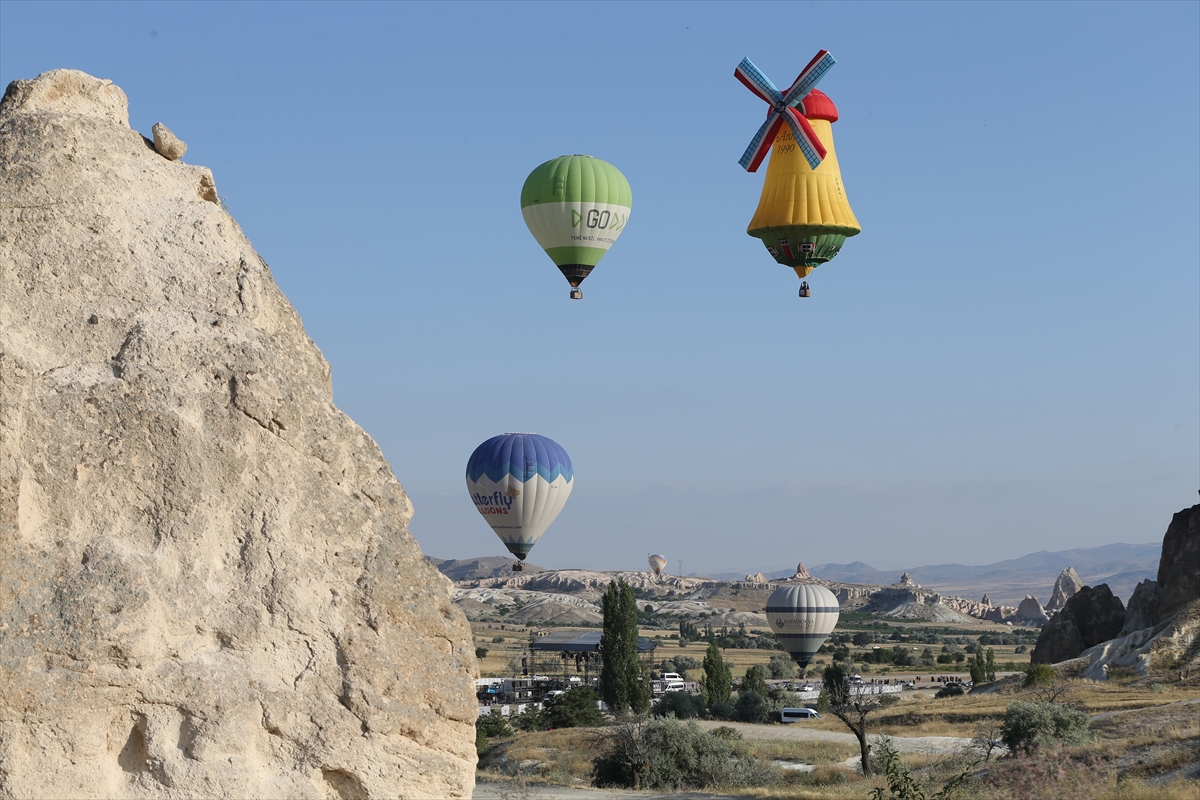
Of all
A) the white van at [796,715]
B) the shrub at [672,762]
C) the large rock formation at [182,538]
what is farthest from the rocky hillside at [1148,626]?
the large rock formation at [182,538]

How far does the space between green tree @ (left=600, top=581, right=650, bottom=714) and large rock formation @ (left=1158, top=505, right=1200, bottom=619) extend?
19.2 m

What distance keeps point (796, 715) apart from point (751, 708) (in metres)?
1.75

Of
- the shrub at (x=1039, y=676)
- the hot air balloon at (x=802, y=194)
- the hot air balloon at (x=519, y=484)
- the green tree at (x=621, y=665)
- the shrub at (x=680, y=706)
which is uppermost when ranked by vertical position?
the hot air balloon at (x=802, y=194)

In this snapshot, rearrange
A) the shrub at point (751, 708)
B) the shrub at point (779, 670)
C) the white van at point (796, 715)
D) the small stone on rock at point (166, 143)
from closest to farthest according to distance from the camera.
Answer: the small stone on rock at point (166, 143), the white van at point (796, 715), the shrub at point (751, 708), the shrub at point (779, 670)

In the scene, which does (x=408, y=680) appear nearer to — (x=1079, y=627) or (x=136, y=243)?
(x=136, y=243)

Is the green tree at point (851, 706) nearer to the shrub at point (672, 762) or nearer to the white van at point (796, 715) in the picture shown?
the white van at point (796, 715)

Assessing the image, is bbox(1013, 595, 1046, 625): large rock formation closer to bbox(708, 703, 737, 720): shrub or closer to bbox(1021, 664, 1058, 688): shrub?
bbox(1021, 664, 1058, 688): shrub

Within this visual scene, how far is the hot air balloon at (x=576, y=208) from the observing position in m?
37.8

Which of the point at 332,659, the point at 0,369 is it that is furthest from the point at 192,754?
the point at 0,369

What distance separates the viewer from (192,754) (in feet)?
22.5

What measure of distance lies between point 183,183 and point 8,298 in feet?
4.92

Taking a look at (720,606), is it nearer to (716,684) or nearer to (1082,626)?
(1082,626)

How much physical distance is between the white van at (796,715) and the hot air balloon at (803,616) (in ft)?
23.1

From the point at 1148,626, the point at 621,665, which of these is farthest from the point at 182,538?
the point at 1148,626
